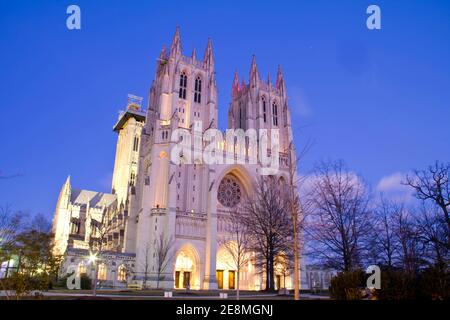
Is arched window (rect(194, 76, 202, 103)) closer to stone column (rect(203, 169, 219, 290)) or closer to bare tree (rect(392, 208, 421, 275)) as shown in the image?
stone column (rect(203, 169, 219, 290))

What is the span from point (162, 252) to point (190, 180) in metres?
12.9

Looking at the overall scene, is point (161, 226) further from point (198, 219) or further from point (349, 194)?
point (349, 194)

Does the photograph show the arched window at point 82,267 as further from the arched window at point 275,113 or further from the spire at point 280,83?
the spire at point 280,83

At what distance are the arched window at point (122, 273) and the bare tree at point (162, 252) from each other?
19.8ft

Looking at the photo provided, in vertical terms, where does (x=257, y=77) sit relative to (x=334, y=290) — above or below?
above

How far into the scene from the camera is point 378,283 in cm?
1338

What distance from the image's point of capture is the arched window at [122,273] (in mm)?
48034

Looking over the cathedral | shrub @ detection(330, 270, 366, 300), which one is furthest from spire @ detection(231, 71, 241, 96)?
shrub @ detection(330, 270, 366, 300)

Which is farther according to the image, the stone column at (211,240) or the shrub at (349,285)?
the stone column at (211,240)

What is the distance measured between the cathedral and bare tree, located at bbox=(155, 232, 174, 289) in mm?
130

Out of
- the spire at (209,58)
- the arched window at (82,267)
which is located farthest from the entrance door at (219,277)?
the spire at (209,58)
